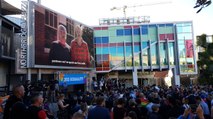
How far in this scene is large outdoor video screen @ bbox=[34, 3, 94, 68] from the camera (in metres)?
23.1

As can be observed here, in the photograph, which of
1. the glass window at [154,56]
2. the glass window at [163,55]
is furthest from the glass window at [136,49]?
the glass window at [163,55]

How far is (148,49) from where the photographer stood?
46.8m

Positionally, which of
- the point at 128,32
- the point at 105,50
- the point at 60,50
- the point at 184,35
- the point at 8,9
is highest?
the point at 128,32

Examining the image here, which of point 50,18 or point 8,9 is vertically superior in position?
point 8,9

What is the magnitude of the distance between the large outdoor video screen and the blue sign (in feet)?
3.78

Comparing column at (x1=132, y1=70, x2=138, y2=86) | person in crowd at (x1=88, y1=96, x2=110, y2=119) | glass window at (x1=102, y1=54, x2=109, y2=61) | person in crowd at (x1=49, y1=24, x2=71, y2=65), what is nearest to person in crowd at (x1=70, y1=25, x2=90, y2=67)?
person in crowd at (x1=49, y1=24, x2=71, y2=65)

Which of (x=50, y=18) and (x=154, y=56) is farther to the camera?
(x=154, y=56)

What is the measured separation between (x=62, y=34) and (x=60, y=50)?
1.85 m

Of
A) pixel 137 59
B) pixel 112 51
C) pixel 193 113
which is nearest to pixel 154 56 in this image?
pixel 137 59

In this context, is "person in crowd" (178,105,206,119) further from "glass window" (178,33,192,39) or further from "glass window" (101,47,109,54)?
"glass window" (178,33,192,39)

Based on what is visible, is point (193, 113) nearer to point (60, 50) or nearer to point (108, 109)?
point (108, 109)

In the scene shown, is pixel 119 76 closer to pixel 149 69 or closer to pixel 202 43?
pixel 149 69

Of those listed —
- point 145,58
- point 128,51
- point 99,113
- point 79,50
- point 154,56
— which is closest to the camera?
point 99,113

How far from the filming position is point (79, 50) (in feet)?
105
